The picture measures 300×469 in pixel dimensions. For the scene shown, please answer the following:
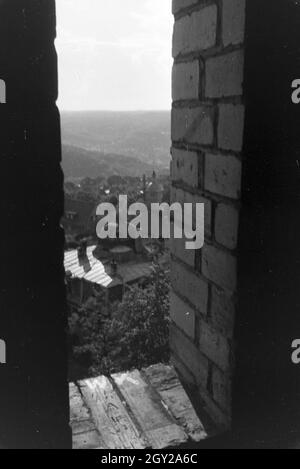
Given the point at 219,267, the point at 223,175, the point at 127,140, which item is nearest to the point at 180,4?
the point at 223,175

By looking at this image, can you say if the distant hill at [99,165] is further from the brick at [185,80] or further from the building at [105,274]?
the brick at [185,80]

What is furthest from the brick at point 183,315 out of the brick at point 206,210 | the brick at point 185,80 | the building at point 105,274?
the building at point 105,274

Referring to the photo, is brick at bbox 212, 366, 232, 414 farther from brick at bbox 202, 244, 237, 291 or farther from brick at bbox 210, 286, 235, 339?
brick at bbox 202, 244, 237, 291

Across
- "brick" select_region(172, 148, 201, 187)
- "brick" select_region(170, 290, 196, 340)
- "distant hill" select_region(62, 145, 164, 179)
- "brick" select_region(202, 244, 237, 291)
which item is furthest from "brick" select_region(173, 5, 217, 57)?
"distant hill" select_region(62, 145, 164, 179)

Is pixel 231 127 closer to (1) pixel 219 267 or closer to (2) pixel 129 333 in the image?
(1) pixel 219 267

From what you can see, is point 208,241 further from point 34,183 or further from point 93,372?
point 93,372

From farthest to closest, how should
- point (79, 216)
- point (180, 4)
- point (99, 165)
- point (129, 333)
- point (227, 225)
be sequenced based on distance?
point (99, 165)
point (79, 216)
point (129, 333)
point (180, 4)
point (227, 225)
